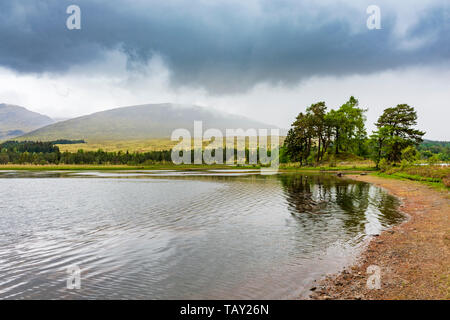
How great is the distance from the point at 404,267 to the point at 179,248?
33.7 feet

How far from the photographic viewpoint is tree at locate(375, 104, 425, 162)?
7812 cm

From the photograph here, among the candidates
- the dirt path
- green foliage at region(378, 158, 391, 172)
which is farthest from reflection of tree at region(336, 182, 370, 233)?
green foliage at region(378, 158, 391, 172)

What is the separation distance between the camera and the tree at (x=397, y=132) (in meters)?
78.1

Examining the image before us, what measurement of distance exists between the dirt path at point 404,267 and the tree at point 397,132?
66025 millimetres

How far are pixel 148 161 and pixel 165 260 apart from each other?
175328mm

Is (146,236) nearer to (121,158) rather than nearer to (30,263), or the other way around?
(30,263)

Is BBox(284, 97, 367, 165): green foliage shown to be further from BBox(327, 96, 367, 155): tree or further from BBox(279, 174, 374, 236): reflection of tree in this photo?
BBox(279, 174, 374, 236): reflection of tree

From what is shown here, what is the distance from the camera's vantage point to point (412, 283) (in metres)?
9.90

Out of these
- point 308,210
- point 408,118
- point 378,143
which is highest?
point 408,118

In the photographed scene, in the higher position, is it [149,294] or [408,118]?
[408,118]

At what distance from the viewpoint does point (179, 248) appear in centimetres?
1535

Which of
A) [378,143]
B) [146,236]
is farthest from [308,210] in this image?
[378,143]

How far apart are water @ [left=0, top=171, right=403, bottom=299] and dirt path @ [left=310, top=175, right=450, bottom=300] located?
0.81m

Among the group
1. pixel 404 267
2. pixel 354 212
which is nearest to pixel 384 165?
pixel 354 212
